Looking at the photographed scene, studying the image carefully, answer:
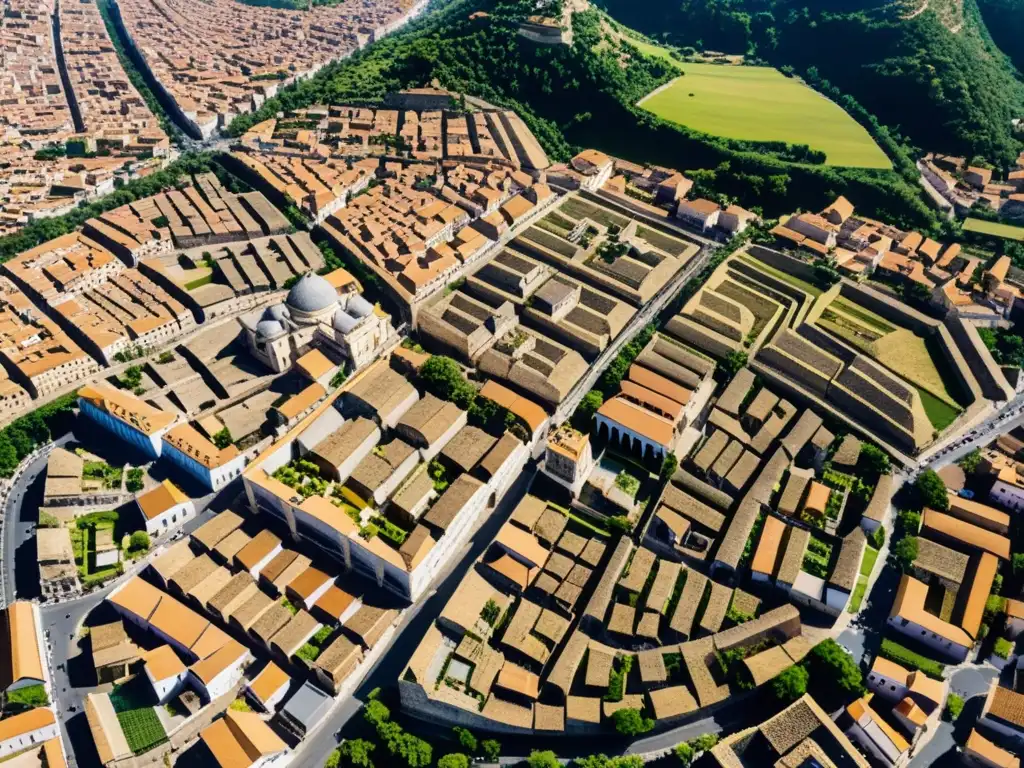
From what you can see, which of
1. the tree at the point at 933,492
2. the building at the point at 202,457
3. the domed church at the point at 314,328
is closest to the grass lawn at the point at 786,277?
the tree at the point at 933,492

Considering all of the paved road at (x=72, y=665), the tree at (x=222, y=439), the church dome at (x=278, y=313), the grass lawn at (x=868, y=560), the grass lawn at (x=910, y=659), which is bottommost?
the paved road at (x=72, y=665)

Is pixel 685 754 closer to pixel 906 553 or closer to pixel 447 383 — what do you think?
pixel 906 553

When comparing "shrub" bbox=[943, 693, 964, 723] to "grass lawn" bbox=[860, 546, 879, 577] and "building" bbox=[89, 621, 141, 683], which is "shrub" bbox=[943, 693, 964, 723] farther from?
"building" bbox=[89, 621, 141, 683]

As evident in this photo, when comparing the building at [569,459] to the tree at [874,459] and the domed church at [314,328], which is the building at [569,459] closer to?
the domed church at [314,328]

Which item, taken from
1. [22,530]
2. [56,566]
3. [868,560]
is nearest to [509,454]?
[868,560]

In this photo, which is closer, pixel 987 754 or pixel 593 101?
pixel 987 754

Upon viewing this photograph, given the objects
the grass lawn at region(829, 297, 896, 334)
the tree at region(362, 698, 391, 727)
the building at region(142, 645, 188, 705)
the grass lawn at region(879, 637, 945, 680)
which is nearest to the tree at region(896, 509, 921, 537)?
the grass lawn at region(879, 637, 945, 680)
